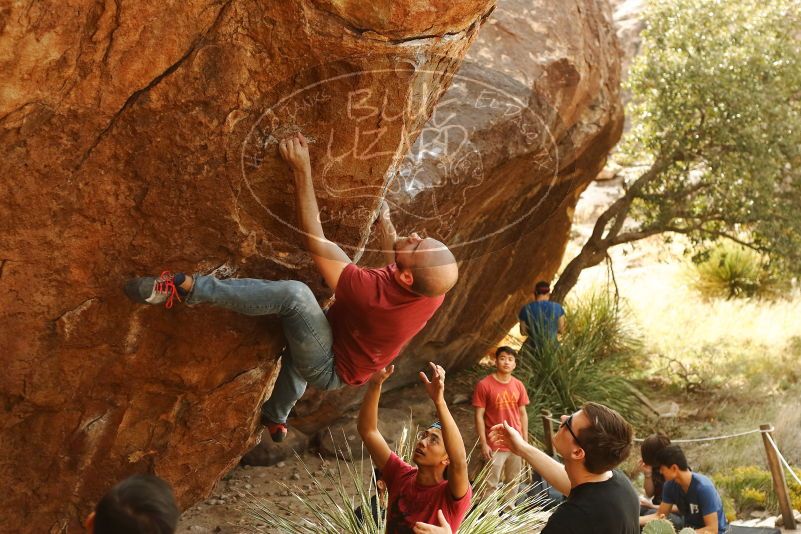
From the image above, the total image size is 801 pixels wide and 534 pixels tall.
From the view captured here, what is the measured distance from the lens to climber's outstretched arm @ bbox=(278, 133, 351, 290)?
4457 mm

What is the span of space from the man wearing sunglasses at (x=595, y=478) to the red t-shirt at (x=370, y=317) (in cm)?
102

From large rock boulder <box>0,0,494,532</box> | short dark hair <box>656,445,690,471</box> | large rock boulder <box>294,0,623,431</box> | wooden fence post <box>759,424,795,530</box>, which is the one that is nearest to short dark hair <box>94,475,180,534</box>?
large rock boulder <box>0,0,494,532</box>

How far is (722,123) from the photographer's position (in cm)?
1140

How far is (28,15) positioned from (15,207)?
83 cm

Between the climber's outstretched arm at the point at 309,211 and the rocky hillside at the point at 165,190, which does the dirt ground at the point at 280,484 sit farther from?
the climber's outstretched arm at the point at 309,211

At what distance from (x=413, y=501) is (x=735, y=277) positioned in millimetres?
12637

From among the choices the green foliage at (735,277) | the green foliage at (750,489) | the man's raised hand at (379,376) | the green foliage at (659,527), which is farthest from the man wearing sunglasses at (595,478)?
the green foliage at (735,277)

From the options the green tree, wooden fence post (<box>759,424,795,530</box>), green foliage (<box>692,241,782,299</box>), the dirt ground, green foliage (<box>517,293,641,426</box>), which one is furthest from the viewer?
green foliage (<box>692,241,782,299</box>)

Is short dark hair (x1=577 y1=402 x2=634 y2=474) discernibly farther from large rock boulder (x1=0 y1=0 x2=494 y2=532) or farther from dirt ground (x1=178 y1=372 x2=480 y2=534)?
dirt ground (x1=178 y1=372 x2=480 y2=534)

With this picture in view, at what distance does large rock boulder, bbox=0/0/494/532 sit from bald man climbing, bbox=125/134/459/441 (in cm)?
22

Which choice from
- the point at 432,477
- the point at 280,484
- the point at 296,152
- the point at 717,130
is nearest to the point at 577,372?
the point at 717,130

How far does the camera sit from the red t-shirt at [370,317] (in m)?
4.40

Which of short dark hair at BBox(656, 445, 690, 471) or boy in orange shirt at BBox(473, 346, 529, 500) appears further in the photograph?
boy in orange shirt at BBox(473, 346, 529, 500)

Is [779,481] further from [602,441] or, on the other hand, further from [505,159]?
[602,441]
